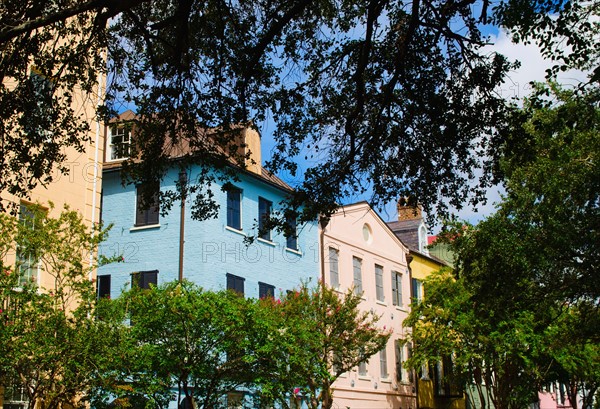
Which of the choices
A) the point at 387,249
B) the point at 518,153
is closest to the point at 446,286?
the point at 387,249

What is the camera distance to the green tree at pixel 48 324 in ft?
55.3

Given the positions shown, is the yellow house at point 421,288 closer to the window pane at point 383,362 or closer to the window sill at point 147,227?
the window pane at point 383,362

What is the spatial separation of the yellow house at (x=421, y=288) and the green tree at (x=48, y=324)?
23.1 meters

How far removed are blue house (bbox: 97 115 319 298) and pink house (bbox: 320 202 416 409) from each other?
409cm

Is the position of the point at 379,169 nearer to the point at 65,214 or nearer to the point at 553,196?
the point at 65,214

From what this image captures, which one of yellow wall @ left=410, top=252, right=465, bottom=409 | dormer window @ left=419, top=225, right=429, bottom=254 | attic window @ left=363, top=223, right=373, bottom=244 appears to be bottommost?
yellow wall @ left=410, top=252, right=465, bottom=409

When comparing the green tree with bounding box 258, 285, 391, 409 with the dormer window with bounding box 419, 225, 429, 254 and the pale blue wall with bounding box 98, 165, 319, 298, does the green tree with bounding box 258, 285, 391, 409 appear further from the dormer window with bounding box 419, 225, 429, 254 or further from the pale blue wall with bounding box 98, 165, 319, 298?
the dormer window with bounding box 419, 225, 429, 254

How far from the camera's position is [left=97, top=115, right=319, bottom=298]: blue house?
28.1 metres

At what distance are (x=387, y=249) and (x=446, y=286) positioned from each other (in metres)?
5.88

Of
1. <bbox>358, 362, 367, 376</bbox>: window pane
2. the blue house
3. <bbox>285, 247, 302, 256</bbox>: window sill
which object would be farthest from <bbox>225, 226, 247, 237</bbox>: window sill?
<bbox>358, 362, 367, 376</bbox>: window pane

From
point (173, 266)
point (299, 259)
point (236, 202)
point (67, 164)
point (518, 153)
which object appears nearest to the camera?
point (518, 153)

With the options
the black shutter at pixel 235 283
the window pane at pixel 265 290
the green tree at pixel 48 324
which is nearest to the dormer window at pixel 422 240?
the window pane at pixel 265 290

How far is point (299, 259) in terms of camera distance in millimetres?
33062

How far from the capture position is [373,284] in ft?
→ 124
